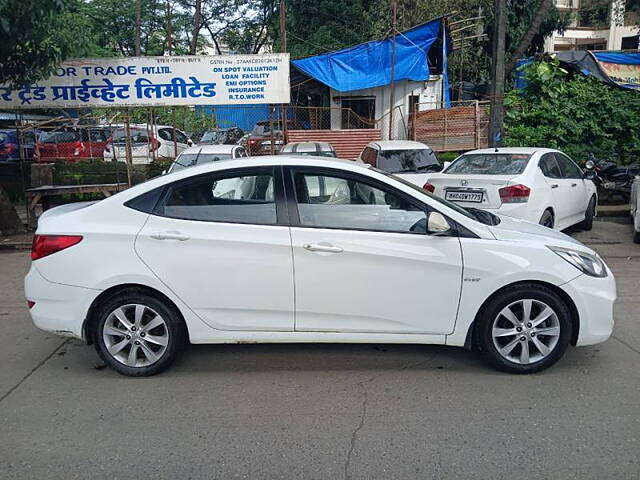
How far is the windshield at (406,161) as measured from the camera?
10141mm

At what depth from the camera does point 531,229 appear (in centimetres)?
457

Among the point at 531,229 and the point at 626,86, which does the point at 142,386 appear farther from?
the point at 626,86

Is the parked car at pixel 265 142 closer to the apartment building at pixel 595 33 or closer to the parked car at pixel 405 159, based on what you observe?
the parked car at pixel 405 159

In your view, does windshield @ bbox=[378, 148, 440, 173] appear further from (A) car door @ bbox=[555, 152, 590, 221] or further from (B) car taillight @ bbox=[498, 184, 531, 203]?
(B) car taillight @ bbox=[498, 184, 531, 203]

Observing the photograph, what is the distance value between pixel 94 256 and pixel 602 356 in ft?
13.2

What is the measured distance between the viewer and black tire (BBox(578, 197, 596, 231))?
32.1ft

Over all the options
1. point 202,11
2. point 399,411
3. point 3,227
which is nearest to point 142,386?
point 399,411

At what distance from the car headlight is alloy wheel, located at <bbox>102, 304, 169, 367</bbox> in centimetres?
296

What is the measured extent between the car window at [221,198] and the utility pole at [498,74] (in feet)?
31.0

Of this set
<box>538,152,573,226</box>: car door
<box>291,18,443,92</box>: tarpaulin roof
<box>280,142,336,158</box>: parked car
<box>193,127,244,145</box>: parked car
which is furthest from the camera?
<box>193,127,244,145</box>: parked car

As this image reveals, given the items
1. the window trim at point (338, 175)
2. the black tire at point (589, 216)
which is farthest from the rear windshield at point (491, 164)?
the window trim at point (338, 175)

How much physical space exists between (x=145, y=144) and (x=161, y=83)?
637cm

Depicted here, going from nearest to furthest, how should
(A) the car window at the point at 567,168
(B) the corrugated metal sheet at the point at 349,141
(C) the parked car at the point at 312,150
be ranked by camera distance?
1. (A) the car window at the point at 567,168
2. (C) the parked car at the point at 312,150
3. (B) the corrugated metal sheet at the point at 349,141

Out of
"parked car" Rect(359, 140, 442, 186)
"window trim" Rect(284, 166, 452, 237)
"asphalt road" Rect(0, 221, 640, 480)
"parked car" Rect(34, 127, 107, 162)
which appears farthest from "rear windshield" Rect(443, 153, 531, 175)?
"parked car" Rect(34, 127, 107, 162)
